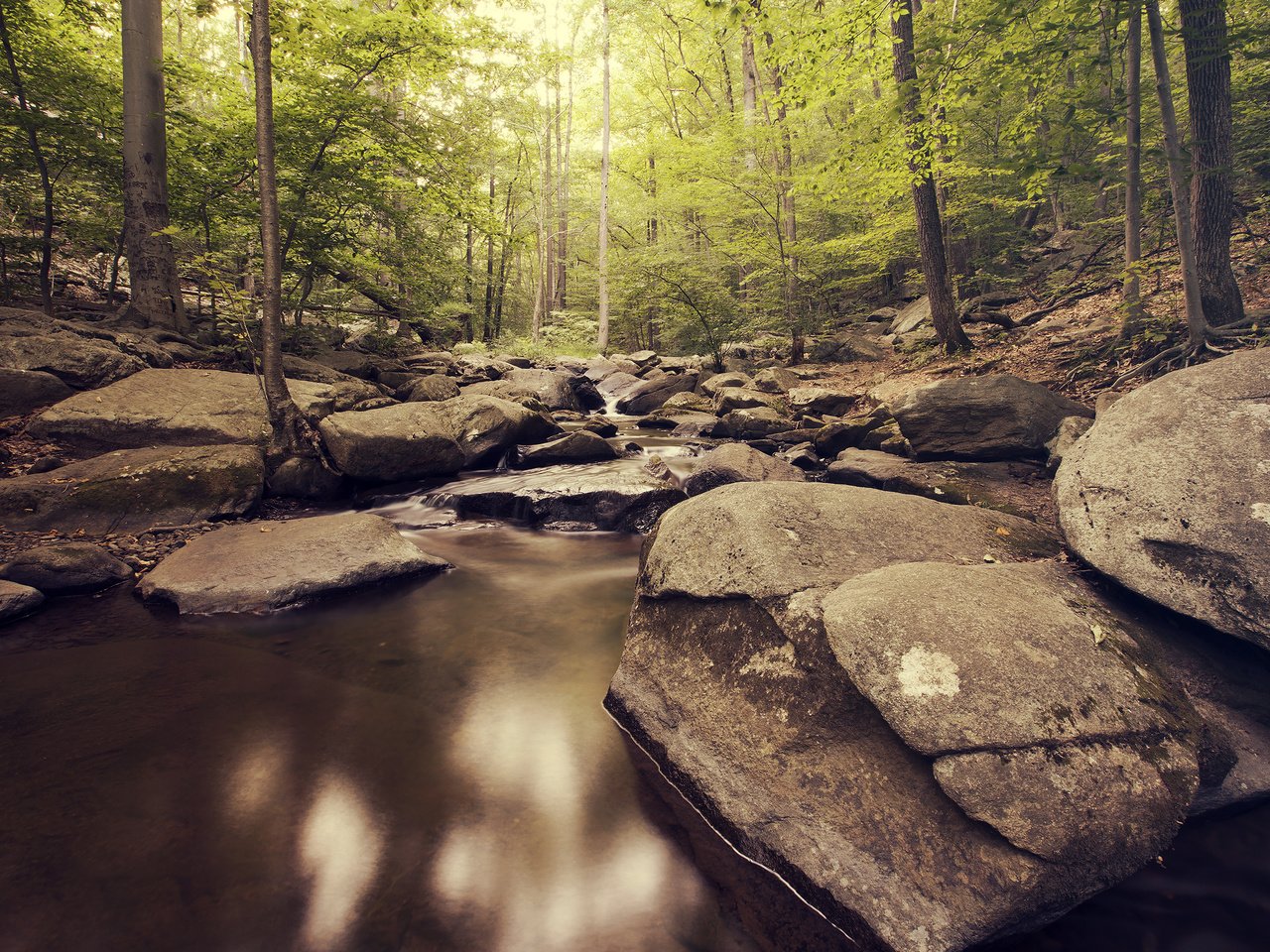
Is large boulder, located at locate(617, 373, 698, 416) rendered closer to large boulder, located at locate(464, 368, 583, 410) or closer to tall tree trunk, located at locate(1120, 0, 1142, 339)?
large boulder, located at locate(464, 368, 583, 410)

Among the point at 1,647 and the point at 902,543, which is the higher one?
the point at 902,543

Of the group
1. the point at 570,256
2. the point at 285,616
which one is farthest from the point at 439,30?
the point at 570,256

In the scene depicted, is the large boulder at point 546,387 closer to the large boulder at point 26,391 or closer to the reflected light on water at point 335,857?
the large boulder at point 26,391

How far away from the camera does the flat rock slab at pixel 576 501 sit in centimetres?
704

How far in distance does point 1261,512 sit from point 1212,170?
600cm

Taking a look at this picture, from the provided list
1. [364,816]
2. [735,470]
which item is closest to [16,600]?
[364,816]

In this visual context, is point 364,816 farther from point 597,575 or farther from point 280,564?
point 597,575

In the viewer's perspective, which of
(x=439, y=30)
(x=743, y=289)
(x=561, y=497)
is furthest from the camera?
(x=743, y=289)

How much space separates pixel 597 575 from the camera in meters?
5.64

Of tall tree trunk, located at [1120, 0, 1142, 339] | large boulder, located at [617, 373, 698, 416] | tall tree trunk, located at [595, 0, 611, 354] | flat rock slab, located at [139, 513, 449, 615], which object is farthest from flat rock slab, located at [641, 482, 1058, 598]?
tall tree trunk, located at [595, 0, 611, 354]

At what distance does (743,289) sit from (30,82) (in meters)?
16.7

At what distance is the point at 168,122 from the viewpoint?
27.7 feet

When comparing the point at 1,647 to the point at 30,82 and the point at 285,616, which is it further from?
the point at 30,82

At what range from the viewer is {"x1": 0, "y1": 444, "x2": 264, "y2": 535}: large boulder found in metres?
5.04
